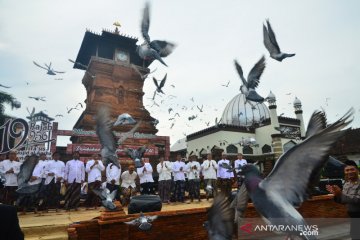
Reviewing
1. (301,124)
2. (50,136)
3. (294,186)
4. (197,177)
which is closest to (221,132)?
(301,124)

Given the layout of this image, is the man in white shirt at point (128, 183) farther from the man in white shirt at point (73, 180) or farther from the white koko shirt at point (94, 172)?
the man in white shirt at point (73, 180)

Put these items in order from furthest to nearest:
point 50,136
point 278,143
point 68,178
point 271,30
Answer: point 278,143, point 50,136, point 68,178, point 271,30

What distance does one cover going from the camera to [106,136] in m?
6.97

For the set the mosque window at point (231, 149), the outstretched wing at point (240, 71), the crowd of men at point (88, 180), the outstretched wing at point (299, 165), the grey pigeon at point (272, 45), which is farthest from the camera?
the mosque window at point (231, 149)

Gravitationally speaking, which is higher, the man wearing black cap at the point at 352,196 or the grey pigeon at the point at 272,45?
the grey pigeon at the point at 272,45

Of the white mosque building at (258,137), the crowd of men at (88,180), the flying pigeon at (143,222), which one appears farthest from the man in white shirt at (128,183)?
the white mosque building at (258,137)

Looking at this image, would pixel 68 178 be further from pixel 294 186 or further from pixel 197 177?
pixel 294 186

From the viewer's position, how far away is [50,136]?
14914 mm

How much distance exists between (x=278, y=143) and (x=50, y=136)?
2938cm

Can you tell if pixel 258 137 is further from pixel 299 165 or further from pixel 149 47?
pixel 299 165

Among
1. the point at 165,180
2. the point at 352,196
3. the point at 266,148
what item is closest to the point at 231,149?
the point at 266,148

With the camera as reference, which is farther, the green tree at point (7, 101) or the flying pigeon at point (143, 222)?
the green tree at point (7, 101)

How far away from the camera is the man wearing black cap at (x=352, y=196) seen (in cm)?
438

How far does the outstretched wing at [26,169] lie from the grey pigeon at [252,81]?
22.9ft
